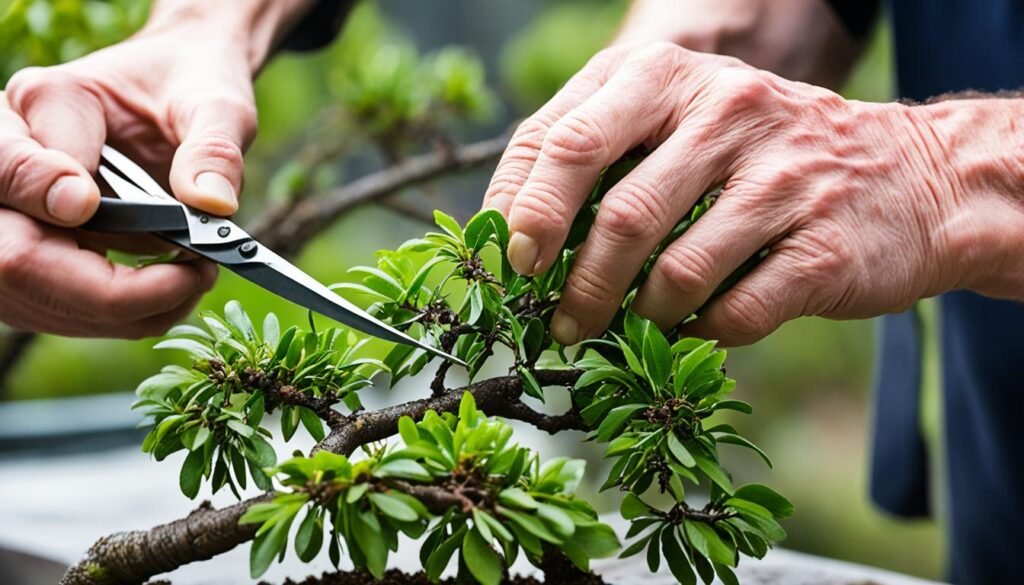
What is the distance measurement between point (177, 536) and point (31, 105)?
1.73ft

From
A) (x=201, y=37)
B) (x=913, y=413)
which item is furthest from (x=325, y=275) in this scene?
(x=913, y=413)

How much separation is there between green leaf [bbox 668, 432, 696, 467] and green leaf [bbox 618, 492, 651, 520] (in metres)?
0.05

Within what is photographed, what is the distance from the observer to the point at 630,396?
27.9 inches

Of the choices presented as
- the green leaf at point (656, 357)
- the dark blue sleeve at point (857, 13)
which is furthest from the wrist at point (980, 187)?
the dark blue sleeve at point (857, 13)

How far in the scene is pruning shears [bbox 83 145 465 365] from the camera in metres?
0.72

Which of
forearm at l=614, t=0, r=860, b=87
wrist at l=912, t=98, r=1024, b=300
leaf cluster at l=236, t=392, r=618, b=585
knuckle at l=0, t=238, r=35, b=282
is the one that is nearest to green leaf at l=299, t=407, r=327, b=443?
leaf cluster at l=236, t=392, r=618, b=585

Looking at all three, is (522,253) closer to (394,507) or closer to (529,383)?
(529,383)

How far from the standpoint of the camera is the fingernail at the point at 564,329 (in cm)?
74

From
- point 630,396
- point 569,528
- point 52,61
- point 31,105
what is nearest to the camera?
point 569,528

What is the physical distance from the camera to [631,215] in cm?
70

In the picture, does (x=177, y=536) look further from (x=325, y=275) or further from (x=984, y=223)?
(x=325, y=275)

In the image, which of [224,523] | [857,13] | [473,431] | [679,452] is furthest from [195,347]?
[857,13]

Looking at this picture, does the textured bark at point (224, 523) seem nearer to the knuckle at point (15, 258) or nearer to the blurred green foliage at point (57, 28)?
the knuckle at point (15, 258)

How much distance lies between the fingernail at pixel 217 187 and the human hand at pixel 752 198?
0.23m
